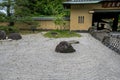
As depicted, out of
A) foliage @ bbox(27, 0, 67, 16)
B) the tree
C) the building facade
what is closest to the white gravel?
the tree

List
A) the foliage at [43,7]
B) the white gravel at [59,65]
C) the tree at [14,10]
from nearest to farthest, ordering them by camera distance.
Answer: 1. the white gravel at [59,65]
2. the tree at [14,10]
3. the foliage at [43,7]

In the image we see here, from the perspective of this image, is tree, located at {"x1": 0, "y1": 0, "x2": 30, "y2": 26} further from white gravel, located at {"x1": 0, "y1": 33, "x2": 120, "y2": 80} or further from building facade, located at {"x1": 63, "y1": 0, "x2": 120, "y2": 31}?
white gravel, located at {"x1": 0, "y1": 33, "x2": 120, "y2": 80}

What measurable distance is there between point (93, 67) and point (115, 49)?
4.48 meters

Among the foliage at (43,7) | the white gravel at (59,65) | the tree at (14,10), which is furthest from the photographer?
the foliage at (43,7)

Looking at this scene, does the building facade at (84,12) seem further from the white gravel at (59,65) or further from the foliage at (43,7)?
the white gravel at (59,65)

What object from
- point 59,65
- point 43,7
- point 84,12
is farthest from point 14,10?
point 59,65

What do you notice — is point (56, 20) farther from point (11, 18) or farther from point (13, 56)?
point (13, 56)

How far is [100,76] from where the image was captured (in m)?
8.09

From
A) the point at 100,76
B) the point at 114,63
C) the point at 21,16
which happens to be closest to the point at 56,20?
the point at 21,16

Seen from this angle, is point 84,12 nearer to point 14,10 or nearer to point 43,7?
point 43,7

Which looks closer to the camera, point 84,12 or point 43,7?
point 84,12

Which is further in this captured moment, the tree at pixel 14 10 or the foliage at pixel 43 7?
the foliage at pixel 43 7

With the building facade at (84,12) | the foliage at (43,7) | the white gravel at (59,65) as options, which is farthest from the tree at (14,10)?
the white gravel at (59,65)

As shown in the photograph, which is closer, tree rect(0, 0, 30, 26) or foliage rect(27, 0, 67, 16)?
tree rect(0, 0, 30, 26)
